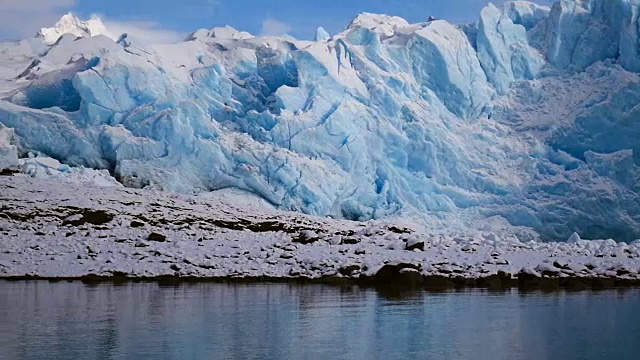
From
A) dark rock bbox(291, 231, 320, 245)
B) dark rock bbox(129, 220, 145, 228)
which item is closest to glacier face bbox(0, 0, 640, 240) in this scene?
dark rock bbox(129, 220, 145, 228)

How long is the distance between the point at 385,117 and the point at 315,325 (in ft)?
128

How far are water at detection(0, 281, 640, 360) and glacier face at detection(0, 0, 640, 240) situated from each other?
28736 mm

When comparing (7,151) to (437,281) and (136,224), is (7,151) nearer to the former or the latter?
(136,224)

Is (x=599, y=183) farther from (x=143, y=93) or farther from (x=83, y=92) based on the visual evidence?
(x=83, y=92)

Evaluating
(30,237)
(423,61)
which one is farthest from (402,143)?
(30,237)

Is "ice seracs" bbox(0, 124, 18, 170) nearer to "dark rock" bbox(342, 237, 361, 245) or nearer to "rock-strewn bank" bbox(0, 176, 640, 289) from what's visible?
"rock-strewn bank" bbox(0, 176, 640, 289)

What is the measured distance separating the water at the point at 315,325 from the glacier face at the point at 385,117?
28.7 meters

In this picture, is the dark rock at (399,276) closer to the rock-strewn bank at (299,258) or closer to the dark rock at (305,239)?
the rock-strewn bank at (299,258)

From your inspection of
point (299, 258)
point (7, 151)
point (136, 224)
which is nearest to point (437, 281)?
point (299, 258)

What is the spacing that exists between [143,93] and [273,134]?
338 inches

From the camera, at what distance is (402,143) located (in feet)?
159

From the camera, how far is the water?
8.81m

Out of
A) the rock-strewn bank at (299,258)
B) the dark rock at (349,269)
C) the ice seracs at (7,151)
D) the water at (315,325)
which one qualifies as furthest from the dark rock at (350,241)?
the ice seracs at (7,151)

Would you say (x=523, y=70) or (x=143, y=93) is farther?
(x=523, y=70)
